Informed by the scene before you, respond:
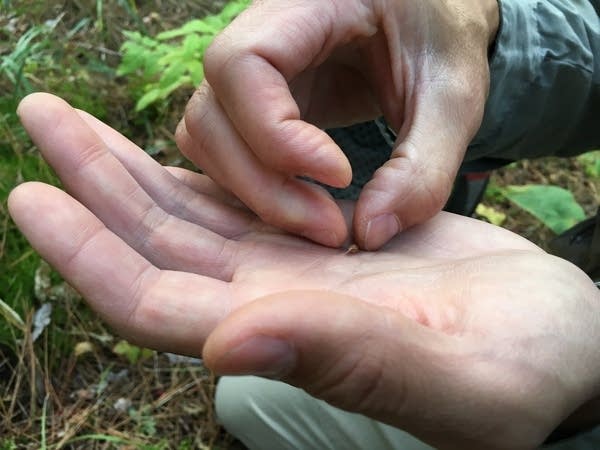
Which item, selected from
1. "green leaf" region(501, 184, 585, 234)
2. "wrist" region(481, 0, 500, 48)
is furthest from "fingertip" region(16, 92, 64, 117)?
"green leaf" region(501, 184, 585, 234)

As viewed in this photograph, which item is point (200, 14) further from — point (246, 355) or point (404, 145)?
point (246, 355)

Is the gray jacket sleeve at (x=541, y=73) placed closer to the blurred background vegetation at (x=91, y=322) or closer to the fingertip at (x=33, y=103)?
the blurred background vegetation at (x=91, y=322)

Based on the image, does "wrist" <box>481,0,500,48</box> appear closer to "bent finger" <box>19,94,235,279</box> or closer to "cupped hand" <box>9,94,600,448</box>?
"cupped hand" <box>9,94,600,448</box>

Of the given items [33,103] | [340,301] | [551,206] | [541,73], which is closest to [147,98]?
[33,103]

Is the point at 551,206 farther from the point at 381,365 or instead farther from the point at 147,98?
the point at 381,365

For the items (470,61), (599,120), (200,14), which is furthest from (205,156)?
(200,14)
